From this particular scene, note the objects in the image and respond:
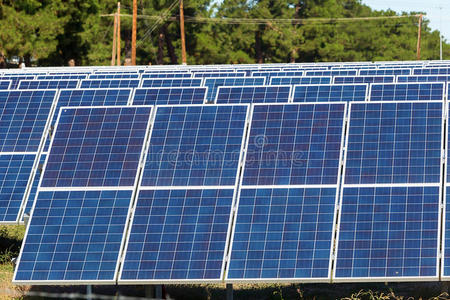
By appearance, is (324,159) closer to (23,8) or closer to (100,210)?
(100,210)

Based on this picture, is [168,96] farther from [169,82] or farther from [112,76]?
[112,76]

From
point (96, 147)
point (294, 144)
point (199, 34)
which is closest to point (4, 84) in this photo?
point (96, 147)

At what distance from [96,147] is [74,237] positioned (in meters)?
1.93

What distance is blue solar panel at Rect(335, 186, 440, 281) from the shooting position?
12164 millimetres

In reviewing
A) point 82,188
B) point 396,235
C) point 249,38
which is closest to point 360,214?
point 396,235

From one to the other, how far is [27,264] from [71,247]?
690mm

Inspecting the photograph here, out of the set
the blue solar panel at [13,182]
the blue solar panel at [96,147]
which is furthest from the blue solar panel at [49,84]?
the blue solar panel at [96,147]

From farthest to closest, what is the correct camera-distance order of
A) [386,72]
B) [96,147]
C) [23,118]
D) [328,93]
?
[386,72], [328,93], [23,118], [96,147]

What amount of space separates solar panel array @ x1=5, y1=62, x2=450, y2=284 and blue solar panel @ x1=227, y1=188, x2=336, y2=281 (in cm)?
2

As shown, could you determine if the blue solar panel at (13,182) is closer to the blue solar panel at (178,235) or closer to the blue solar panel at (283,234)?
the blue solar panel at (178,235)

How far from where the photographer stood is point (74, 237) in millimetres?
13148

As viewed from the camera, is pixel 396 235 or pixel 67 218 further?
pixel 67 218

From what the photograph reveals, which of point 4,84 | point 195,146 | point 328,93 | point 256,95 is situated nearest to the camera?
point 195,146

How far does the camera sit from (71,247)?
1301 cm
